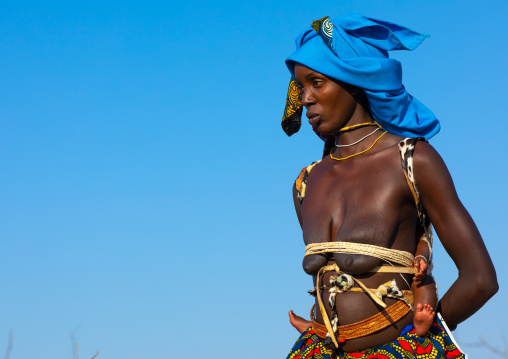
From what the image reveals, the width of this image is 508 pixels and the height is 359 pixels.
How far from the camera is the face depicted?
4.58 m

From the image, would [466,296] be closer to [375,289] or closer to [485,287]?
[485,287]

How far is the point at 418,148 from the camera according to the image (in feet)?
14.0

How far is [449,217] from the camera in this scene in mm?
4164

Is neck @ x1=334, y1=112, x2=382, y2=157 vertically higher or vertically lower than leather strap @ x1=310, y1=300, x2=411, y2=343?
higher

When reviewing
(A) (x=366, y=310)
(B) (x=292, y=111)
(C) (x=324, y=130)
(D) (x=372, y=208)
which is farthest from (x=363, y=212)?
(B) (x=292, y=111)

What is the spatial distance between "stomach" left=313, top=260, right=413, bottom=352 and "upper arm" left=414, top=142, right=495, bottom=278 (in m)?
0.32

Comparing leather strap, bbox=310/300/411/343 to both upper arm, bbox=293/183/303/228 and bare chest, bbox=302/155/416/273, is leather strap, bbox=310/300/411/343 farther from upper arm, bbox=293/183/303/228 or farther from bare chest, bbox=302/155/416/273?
upper arm, bbox=293/183/303/228

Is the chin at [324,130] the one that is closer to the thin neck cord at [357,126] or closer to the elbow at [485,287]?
the thin neck cord at [357,126]

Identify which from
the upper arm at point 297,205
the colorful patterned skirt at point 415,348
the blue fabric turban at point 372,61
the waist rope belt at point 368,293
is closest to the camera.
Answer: the colorful patterned skirt at point 415,348

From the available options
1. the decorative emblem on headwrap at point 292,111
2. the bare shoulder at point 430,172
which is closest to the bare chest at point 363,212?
the bare shoulder at point 430,172

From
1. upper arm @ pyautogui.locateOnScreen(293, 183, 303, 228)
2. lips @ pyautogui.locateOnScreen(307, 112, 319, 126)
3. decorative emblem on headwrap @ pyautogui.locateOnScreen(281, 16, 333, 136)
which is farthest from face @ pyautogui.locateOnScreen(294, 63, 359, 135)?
upper arm @ pyautogui.locateOnScreen(293, 183, 303, 228)

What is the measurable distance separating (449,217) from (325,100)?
1.07 metres

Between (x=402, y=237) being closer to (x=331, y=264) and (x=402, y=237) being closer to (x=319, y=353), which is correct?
(x=331, y=264)

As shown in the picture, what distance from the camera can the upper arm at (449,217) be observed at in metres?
4.12
